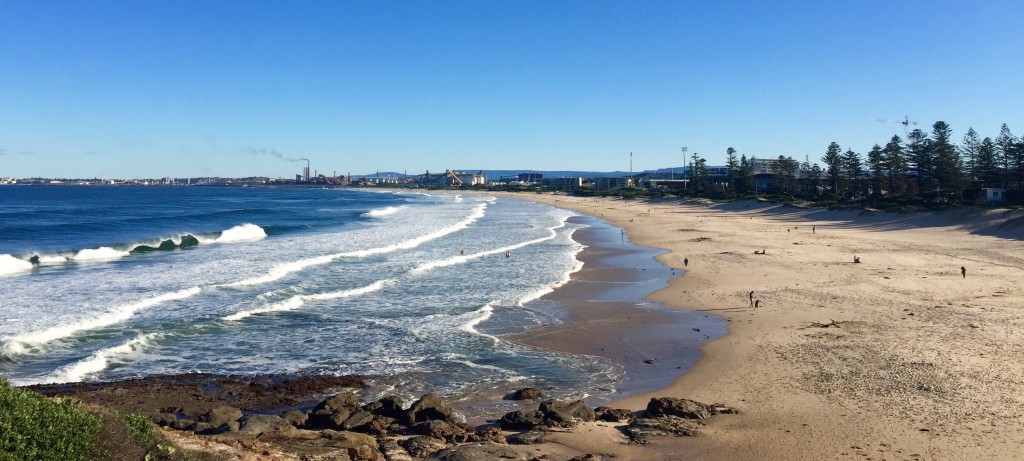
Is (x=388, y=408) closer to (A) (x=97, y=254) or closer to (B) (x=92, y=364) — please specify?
(B) (x=92, y=364)

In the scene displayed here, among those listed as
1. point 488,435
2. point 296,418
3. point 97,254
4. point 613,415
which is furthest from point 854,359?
point 97,254

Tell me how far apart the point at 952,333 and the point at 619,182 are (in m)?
164

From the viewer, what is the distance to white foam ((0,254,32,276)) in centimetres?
2838

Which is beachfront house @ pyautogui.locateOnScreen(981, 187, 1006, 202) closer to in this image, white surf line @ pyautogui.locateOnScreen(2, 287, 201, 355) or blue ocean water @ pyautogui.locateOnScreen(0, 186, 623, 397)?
blue ocean water @ pyautogui.locateOnScreen(0, 186, 623, 397)

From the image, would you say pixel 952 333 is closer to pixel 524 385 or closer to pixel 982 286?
pixel 982 286

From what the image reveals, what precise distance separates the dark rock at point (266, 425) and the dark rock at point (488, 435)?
2691 mm

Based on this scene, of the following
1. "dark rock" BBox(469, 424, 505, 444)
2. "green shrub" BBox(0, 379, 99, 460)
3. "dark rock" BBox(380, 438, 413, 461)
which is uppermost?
"green shrub" BBox(0, 379, 99, 460)

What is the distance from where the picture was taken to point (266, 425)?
10.1 metres

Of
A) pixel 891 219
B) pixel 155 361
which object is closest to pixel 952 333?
pixel 155 361

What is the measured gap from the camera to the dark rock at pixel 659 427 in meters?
10.5

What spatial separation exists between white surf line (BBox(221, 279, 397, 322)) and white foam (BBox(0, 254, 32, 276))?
1484 centimetres

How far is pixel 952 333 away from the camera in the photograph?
53.3ft

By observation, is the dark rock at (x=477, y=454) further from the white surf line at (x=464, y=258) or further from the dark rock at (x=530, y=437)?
the white surf line at (x=464, y=258)

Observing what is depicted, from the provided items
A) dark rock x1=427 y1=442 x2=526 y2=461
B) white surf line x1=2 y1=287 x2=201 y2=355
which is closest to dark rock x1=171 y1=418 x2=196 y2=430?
A: dark rock x1=427 y1=442 x2=526 y2=461
